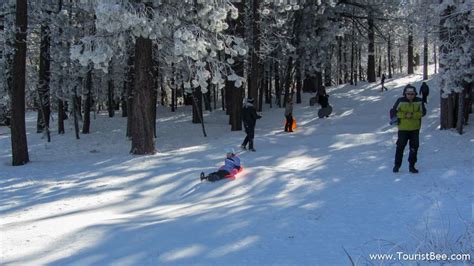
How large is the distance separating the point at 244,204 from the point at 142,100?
7251mm

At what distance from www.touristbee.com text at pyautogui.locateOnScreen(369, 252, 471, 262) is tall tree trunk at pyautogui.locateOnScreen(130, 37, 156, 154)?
1055 centimetres

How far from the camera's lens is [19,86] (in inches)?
560

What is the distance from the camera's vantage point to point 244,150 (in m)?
15.7

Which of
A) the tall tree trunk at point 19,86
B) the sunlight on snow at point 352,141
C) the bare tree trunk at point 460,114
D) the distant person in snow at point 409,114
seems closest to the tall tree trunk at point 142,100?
the tall tree trunk at point 19,86

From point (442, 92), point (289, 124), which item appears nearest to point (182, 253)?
point (289, 124)

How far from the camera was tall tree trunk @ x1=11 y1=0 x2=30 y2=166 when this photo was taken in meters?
14.2

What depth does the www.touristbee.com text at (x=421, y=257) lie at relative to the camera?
15.9 feet

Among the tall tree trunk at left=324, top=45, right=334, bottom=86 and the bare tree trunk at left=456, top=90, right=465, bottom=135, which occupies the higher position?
the tall tree trunk at left=324, top=45, right=334, bottom=86

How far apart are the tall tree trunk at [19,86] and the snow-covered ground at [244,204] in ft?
2.16

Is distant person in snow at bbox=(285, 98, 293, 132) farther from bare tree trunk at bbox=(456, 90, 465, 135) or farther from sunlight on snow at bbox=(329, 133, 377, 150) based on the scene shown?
bare tree trunk at bbox=(456, 90, 465, 135)

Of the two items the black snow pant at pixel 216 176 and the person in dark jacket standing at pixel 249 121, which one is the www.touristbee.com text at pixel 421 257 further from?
the person in dark jacket standing at pixel 249 121

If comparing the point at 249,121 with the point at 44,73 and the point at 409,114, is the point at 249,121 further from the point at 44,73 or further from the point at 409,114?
the point at 44,73

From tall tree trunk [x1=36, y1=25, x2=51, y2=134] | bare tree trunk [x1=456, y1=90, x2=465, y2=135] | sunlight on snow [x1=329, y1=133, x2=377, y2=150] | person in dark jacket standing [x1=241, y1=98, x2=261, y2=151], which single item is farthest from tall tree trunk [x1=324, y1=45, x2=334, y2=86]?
tall tree trunk [x1=36, y1=25, x2=51, y2=134]

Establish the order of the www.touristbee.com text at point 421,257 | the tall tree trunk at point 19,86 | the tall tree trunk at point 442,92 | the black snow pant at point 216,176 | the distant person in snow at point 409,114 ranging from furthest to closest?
the tall tree trunk at point 442,92
the tall tree trunk at point 19,86
the black snow pant at point 216,176
the distant person in snow at point 409,114
the www.touristbee.com text at point 421,257
